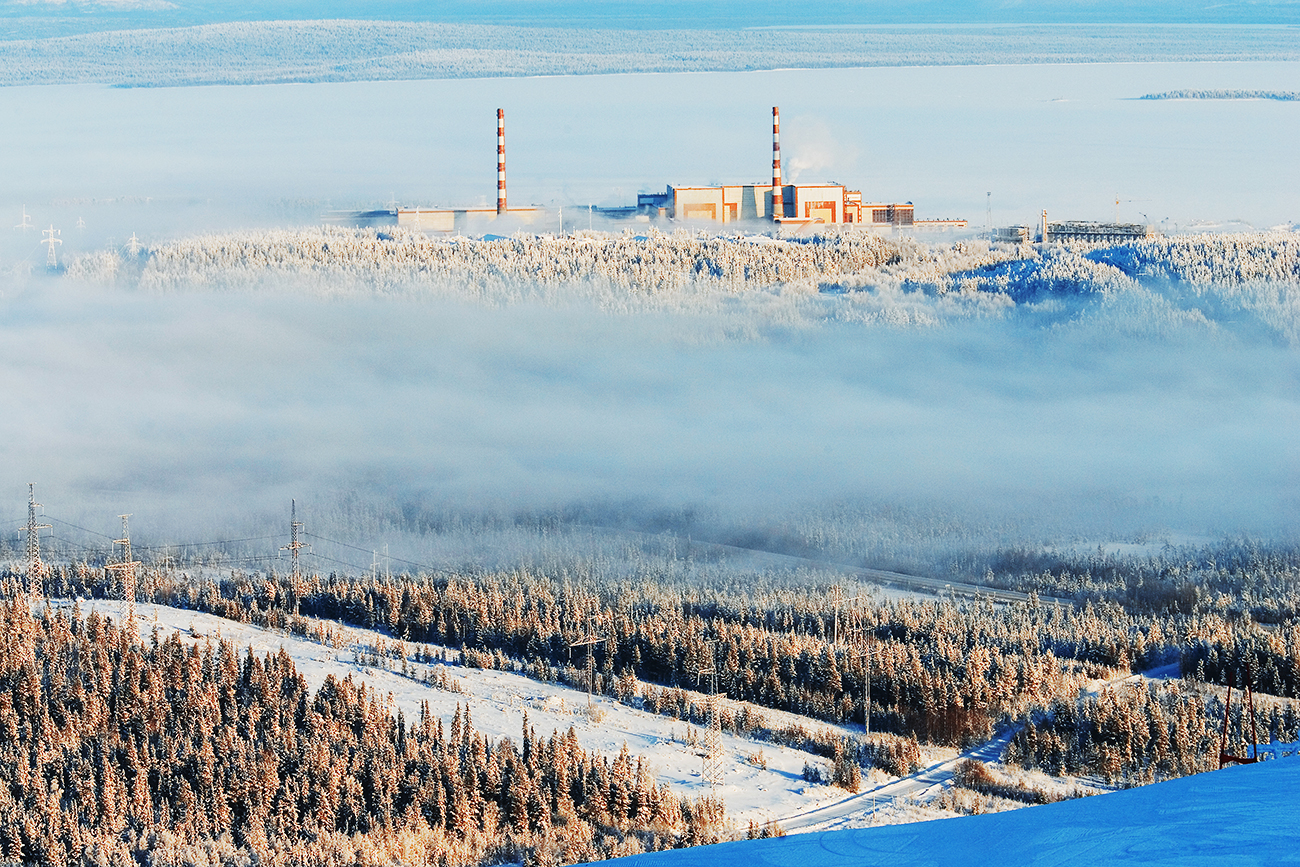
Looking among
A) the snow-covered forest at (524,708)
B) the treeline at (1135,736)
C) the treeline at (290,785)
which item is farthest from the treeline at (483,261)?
the treeline at (290,785)

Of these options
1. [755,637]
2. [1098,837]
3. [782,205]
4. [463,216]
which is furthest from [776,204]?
[1098,837]

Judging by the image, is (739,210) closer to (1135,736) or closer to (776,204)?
(776,204)

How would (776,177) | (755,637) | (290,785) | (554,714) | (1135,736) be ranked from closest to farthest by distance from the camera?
(290,785), (1135,736), (554,714), (755,637), (776,177)

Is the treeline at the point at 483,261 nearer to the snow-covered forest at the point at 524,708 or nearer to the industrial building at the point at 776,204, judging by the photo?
the industrial building at the point at 776,204

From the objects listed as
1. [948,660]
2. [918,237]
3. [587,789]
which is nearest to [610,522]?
[918,237]

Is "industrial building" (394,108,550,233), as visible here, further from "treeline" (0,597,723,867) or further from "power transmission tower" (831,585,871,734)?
"treeline" (0,597,723,867)
